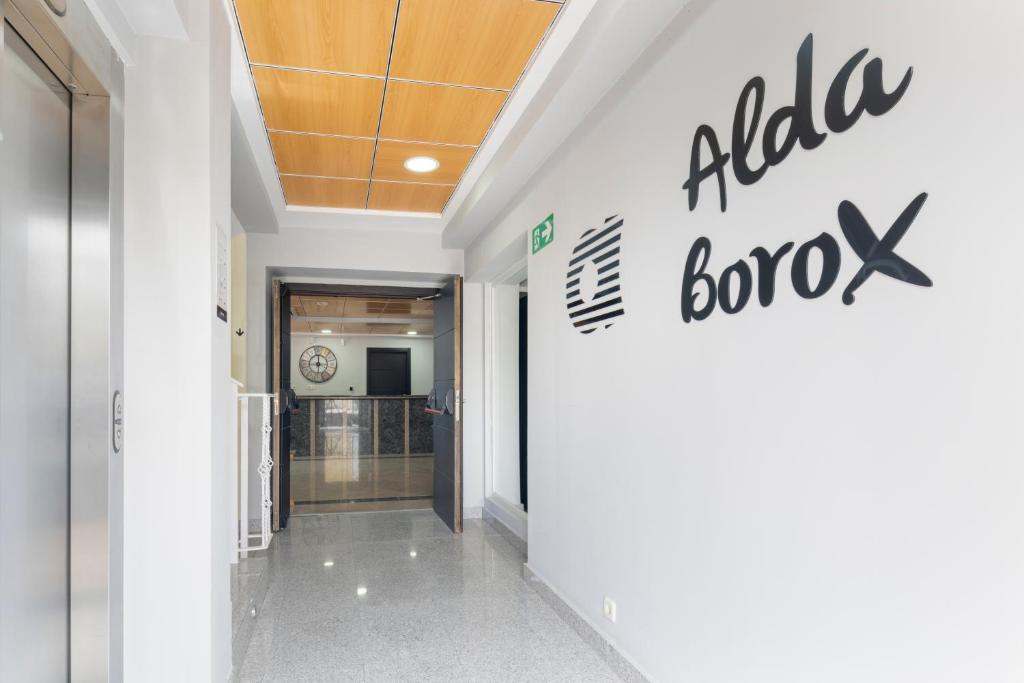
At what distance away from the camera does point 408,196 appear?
17.0ft

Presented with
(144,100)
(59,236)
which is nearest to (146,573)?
(59,236)

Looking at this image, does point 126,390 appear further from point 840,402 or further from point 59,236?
point 840,402

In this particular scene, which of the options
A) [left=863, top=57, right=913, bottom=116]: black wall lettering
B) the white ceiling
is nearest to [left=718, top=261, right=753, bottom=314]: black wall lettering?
[left=863, top=57, right=913, bottom=116]: black wall lettering

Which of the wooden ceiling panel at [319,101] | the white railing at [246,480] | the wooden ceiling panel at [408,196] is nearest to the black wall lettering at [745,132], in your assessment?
the wooden ceiling panel at [319,101]

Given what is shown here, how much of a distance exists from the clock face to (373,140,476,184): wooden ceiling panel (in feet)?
37.7

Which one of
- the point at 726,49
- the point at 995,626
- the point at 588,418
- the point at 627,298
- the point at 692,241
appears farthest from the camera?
the point at 588,418

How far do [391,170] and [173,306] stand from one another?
Result: 2590mm

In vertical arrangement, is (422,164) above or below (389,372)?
above

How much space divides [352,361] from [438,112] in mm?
12818

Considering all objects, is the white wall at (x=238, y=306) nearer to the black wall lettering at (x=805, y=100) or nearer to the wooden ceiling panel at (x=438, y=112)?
the wooden ceiling panel at (x=438, y=112)

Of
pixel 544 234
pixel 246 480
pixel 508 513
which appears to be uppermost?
pixel 544 234

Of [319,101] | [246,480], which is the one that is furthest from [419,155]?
[246,480]

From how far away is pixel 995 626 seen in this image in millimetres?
1256

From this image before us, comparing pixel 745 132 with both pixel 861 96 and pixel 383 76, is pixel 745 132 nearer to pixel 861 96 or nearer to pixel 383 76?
pixel 861 96
